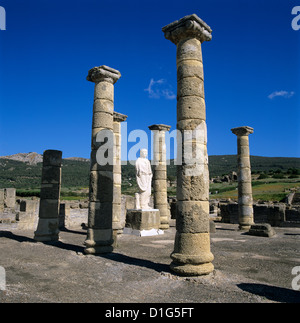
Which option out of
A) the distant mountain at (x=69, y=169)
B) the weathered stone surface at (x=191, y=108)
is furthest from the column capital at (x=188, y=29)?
the distant mountain at (x=69, y=169)

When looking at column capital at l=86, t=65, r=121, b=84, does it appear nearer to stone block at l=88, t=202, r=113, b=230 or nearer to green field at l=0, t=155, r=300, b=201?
stone block at l=88, t=202, r=113, b=230

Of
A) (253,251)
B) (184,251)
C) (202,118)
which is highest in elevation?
(202,118)

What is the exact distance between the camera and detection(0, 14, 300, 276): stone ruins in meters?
6.05

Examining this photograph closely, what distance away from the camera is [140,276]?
583cm

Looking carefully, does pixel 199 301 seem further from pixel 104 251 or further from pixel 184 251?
pixel 104 251

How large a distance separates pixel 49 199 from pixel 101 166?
396 cm

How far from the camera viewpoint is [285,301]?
439cm

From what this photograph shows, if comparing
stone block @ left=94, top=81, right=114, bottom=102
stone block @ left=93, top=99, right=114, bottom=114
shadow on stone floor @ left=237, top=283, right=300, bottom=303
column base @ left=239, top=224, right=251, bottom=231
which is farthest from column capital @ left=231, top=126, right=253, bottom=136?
shadow on stone floor @ left=237, top=283, right=300, bottom=303

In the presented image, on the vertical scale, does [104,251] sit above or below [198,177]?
below

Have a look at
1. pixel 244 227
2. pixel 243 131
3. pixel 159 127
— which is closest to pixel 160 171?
pixel 159 127

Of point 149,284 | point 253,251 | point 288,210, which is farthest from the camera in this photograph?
point 288,210

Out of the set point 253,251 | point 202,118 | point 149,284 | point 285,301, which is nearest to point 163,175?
point 253,251

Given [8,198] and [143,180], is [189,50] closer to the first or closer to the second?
[143,180]
